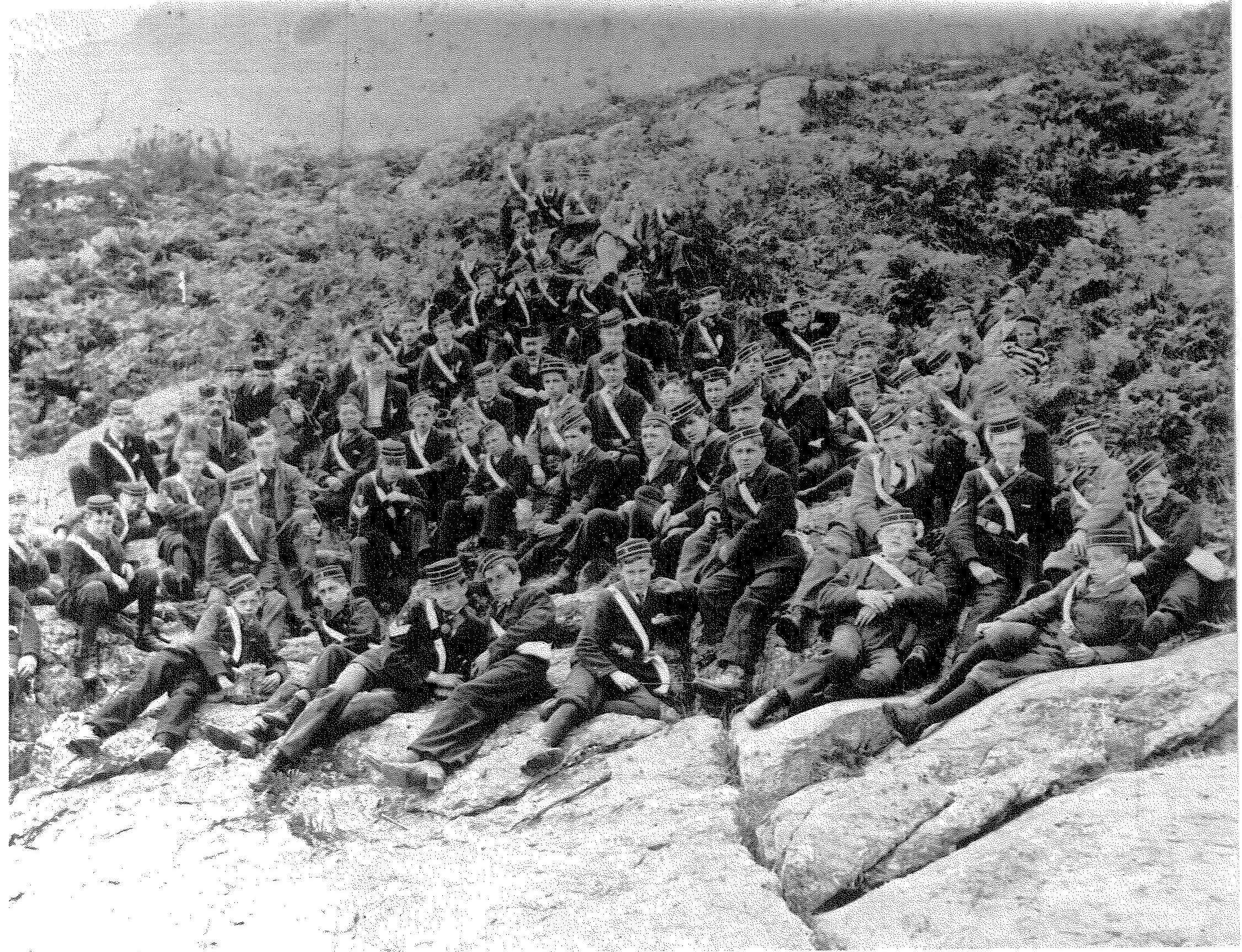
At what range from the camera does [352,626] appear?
7.07m

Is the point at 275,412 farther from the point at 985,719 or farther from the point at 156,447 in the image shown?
the point at 985,719

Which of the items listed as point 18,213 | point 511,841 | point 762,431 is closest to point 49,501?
point 18,213

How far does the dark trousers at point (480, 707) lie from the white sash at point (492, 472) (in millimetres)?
1112

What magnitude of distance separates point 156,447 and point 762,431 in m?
4.11

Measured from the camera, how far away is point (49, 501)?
7703 mm

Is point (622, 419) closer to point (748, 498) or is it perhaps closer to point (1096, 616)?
point (748, 498)

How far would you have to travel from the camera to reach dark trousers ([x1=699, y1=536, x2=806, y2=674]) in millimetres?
6641

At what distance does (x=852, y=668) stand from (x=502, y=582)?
7.03ft

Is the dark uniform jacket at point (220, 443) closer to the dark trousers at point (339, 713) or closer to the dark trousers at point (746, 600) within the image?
the dark trousers at point (339, 713)

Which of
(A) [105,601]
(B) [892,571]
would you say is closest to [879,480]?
(B) [892,571]

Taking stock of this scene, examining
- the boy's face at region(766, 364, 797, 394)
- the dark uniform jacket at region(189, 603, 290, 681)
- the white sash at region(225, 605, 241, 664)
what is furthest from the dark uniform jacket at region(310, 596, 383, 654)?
the boy's face at region(766, 364, 797, 394)

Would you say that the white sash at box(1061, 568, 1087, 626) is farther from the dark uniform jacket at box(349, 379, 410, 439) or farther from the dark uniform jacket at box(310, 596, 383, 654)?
the dark uniform jacket at box(349, 379, 410, 439)

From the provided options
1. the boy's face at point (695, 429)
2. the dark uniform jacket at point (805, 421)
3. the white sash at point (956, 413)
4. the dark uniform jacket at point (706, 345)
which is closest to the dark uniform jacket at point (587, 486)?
the boy's face at point (695, 429)

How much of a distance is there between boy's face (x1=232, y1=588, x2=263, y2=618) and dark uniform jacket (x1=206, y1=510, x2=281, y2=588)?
0.11 m
